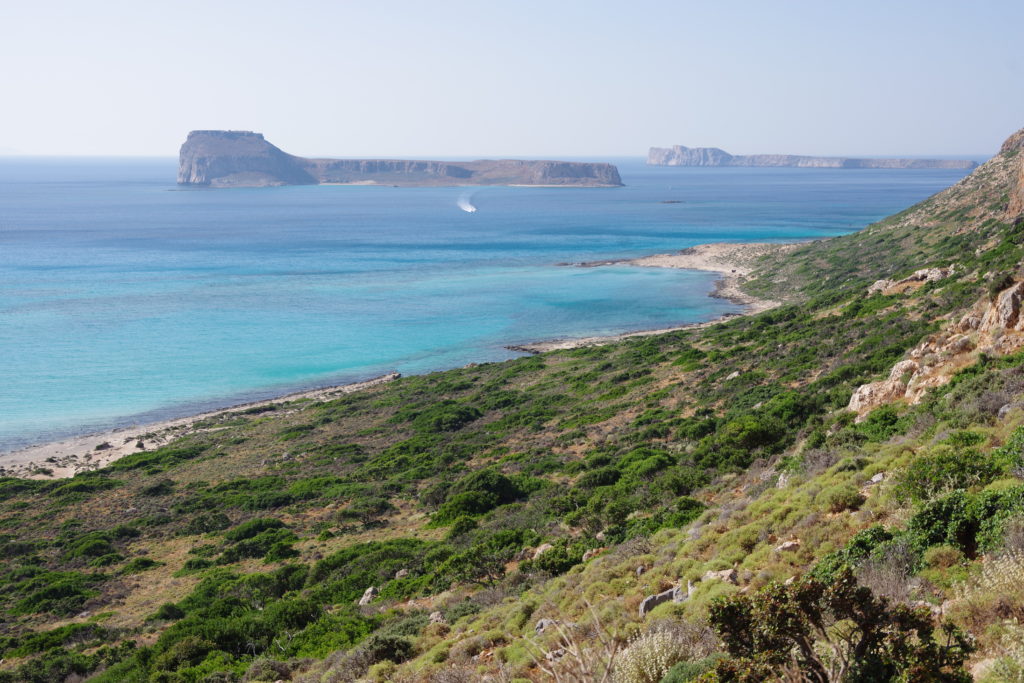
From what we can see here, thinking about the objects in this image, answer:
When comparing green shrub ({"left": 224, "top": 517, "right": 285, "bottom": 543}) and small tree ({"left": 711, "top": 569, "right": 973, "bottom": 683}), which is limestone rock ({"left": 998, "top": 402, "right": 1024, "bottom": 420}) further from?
green shrub ({"left": 224, "top": 517, "right": 285, "bottom": 543})

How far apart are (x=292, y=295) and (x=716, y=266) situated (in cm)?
4834

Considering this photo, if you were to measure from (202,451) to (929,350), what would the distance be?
29199 millimetres

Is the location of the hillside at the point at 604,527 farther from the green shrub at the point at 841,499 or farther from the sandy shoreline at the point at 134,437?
the sandy shoreline at the point at 134,437

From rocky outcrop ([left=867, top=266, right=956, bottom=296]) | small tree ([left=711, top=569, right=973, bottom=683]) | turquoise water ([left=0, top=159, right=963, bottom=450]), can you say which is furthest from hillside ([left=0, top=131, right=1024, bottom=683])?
turquoise water ([left=0, top=159, right=963, bottom=450])

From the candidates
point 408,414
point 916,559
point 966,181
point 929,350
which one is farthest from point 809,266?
point 916,559

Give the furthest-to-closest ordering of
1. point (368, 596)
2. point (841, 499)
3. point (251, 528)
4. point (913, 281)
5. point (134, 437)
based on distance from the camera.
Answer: point (134, 437)
point (913, 281)
point (251, 528)
point (368, 596)
point (841, 499)

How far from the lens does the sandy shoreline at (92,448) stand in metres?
30.4

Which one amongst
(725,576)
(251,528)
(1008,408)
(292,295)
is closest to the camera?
(725,576)

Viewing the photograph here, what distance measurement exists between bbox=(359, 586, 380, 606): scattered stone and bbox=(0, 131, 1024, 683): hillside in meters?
0.07

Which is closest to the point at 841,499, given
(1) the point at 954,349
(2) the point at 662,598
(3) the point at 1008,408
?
(2) the point at 662,598

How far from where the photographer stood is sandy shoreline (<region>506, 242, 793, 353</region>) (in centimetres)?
5078

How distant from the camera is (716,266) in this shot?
3137 inches

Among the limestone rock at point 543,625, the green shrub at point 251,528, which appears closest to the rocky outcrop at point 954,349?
the limestone rock at point 543,625

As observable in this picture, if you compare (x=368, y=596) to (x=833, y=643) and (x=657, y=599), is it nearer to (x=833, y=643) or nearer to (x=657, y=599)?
(x=657, y=599)
